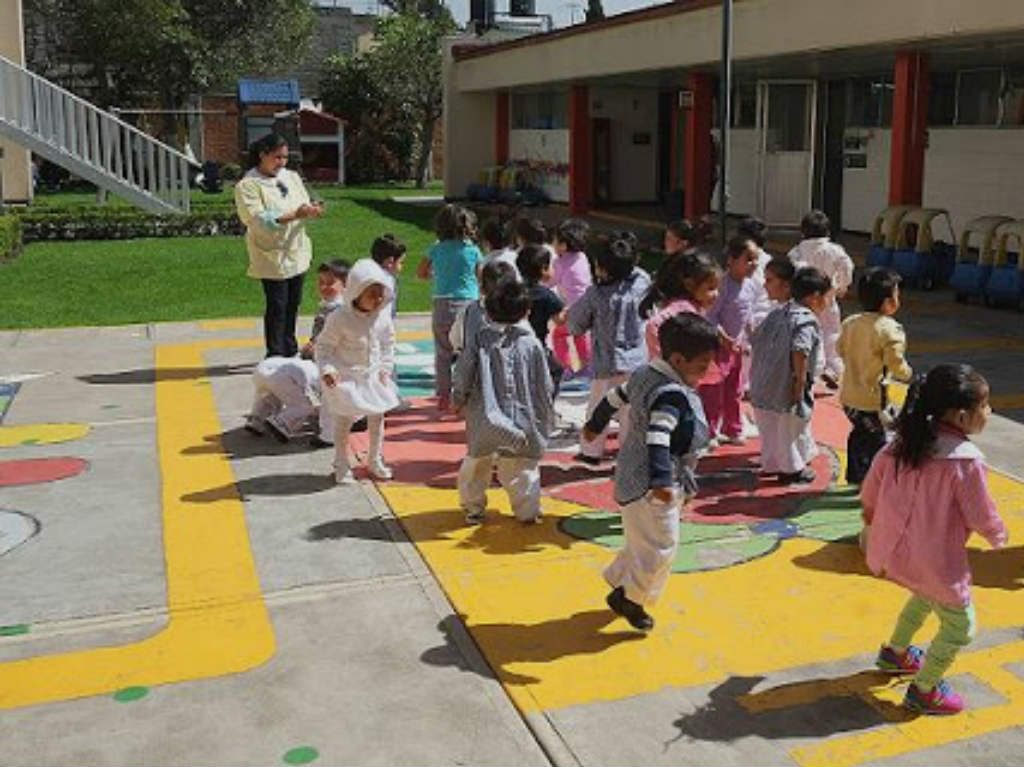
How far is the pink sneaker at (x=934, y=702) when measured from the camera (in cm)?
399

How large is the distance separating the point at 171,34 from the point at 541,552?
3414cm

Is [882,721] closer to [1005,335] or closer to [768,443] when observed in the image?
[768,443]

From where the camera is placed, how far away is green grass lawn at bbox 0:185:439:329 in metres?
13.3

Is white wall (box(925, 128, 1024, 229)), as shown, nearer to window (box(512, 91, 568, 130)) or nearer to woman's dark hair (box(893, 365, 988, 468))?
window (box(512, 91, 568, 130))

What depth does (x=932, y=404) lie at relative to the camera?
3869mm

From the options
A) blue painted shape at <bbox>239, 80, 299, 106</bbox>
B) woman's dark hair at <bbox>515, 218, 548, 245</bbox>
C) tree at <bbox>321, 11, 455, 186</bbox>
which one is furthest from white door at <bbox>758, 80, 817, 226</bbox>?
blue painted shape at <bbox>239, 80, 299, 106</bbox>

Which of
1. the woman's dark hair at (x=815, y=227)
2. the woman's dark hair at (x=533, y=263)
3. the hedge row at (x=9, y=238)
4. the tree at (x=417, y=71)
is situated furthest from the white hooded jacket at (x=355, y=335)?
the tree at (x=417, y=71)

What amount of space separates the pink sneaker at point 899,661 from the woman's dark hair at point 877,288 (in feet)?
7.13

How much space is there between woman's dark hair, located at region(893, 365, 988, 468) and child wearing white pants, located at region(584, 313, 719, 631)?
2.80 feet

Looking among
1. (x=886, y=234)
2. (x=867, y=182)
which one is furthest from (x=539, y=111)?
(x=886, y=234)

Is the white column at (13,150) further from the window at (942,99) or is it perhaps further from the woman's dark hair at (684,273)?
the woman's dark hair at (684,273)

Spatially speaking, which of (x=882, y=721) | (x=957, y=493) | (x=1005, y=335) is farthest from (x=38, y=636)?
(x=1005, y=335)

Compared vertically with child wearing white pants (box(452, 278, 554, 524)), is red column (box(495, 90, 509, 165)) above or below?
above

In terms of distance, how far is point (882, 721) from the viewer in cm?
397
